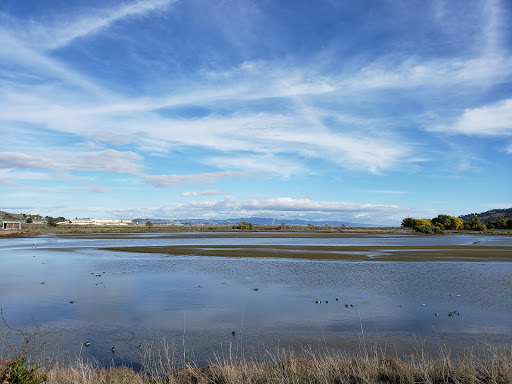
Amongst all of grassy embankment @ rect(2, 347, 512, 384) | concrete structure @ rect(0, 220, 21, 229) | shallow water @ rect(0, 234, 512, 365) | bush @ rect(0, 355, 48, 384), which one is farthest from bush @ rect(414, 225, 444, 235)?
concrete structure @ rect(0, 220, 21, 229)

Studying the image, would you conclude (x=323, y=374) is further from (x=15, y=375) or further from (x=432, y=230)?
(x=432, y=230)

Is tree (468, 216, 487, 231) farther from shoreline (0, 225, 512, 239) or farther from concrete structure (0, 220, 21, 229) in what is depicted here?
concrete structure (0, 220, 21, 229)

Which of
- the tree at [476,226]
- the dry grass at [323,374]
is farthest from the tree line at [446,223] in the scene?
the dry grass at [323,374]

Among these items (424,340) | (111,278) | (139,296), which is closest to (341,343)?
(424,340)

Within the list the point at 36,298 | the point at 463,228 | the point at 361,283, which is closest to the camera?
the point at 36,298

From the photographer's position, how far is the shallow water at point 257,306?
43.5ft

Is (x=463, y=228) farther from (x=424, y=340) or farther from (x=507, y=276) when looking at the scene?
(x=424, y=340)

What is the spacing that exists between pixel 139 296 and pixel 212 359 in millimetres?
10357

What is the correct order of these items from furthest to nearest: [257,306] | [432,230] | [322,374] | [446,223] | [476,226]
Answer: [446,223], [476,226], [432,230], [257,306], [322,374]

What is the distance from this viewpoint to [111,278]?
87.3ft

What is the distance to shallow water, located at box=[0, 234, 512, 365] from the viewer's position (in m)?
13.3

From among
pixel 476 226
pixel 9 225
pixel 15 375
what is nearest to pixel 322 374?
pixel 15 375

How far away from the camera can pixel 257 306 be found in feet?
60.0

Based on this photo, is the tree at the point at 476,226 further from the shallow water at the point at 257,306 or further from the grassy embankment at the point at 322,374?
the grassy embankment at the point at 322,374
